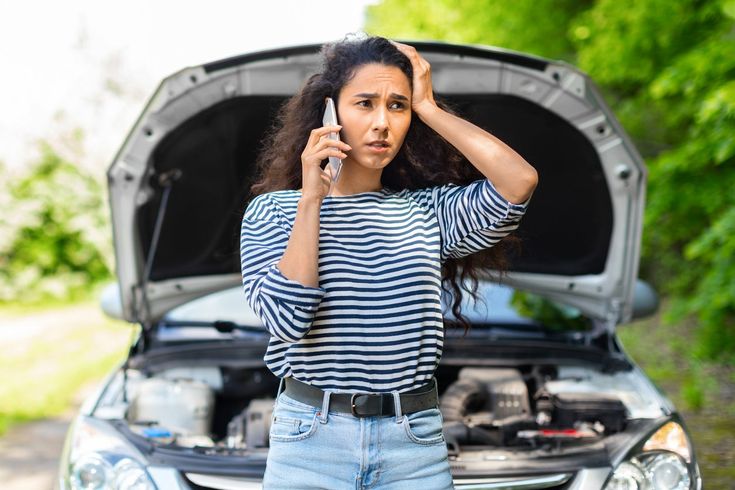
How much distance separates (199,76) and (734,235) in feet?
10.5

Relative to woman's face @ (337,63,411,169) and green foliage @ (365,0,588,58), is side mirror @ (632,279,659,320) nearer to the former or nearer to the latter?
woman's face @ (337,63,411,169)

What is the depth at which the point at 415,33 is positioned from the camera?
12922 mm

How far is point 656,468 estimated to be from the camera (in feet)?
9.59

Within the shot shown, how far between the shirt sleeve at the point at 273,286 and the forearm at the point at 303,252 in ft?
0.05

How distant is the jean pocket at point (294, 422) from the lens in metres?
1.95

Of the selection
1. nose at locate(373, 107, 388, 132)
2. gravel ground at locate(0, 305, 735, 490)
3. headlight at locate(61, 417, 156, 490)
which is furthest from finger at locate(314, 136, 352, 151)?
gravel ground at locate(0, 305, 735, 490)

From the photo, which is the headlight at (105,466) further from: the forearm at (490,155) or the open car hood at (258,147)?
the forearm at (490,155)

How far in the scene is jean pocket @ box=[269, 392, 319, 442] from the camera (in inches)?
76.6

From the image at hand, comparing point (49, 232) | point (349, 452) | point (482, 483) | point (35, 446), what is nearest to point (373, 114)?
point (349, 452)

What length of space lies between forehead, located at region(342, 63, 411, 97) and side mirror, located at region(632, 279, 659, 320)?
2.09m

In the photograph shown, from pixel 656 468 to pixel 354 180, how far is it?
61.0 inches

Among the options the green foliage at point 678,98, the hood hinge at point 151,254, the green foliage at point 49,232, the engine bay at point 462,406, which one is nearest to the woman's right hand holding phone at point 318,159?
the engine bay at point 462,406

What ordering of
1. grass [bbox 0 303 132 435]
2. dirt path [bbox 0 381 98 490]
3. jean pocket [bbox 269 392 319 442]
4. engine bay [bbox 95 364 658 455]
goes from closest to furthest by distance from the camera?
jean pocket [bbox 269 392 319 442]
engine bay [bbox 95 364 658 455]
dirt path [bbox 0 381 98 490]
grass [bbox 0 303 132 435]

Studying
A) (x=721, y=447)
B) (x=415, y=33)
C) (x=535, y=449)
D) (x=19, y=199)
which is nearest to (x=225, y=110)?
(x=535, y=449)
